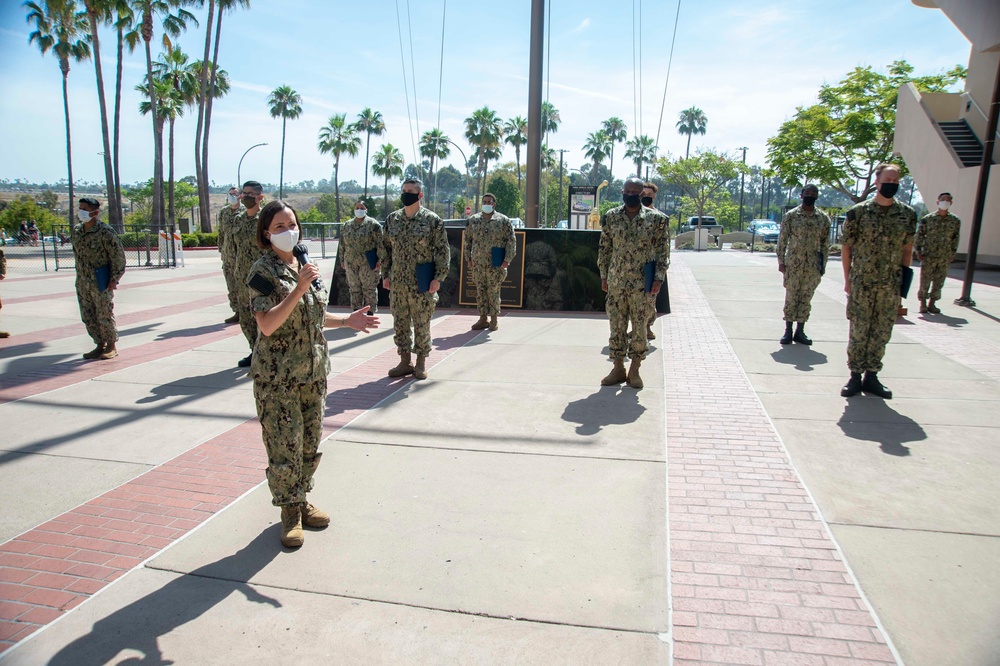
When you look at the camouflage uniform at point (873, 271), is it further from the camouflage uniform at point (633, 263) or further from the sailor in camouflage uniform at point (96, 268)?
the sailor in camouflage uniform at point (96, 268)

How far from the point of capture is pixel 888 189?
5.79 meters

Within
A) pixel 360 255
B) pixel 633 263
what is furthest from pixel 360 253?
pixel 633 263

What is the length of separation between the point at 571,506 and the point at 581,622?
112cm

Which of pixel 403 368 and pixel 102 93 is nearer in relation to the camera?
pixel 403 368

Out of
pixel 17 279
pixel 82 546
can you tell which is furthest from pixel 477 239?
pixel 17 279

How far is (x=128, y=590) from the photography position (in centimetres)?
311

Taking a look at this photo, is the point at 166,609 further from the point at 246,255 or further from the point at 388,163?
the point at 388,163

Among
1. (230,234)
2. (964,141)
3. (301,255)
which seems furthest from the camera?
(964,141)

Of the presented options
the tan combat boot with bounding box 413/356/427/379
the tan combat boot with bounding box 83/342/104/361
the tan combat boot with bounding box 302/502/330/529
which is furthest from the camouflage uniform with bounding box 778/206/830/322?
the tan combat boot with bounding box 83/342/104/361

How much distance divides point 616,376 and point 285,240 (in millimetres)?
4228

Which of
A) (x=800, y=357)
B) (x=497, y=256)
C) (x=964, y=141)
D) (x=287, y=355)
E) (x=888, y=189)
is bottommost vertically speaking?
(x=800, y=357)

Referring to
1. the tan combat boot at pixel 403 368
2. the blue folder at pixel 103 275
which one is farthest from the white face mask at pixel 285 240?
the blue folder at pixel 103 275

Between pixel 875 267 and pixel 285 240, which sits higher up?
pixel 285 240

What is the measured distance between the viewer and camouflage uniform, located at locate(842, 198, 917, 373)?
5.88 metres
